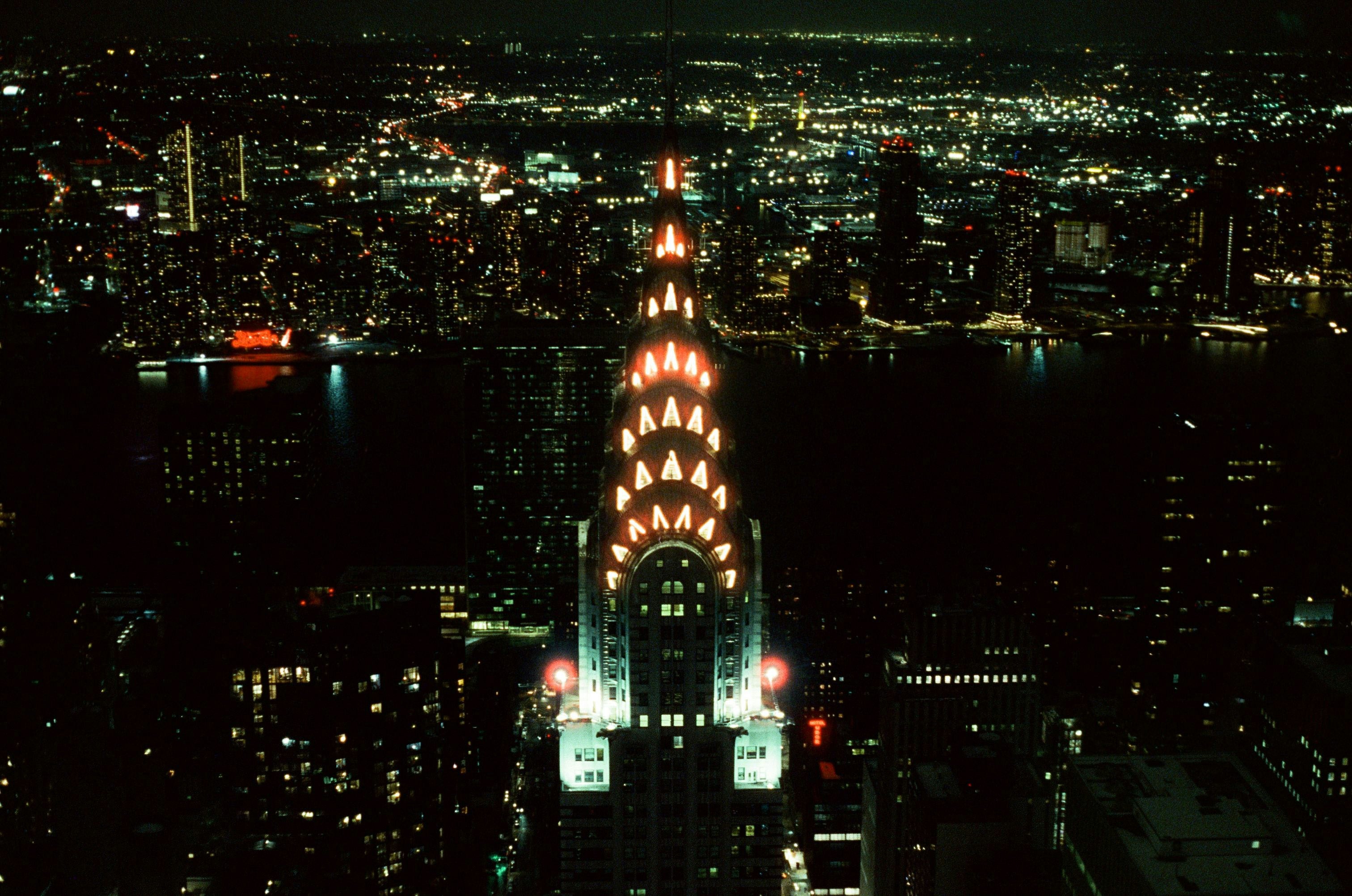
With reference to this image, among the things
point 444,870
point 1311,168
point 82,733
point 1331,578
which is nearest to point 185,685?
point 82,733

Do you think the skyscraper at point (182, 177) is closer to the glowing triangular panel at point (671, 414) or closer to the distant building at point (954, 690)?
the glowing triangular panel at point (671, 414)

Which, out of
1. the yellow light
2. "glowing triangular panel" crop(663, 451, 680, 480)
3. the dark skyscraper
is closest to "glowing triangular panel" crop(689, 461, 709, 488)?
"glowing triangular panel" crop(663, 451, 680, 480)

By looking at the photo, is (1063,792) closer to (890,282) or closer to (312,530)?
(312,530)

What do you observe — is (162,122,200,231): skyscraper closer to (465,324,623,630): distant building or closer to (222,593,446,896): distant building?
(465,324,623,630): distant building

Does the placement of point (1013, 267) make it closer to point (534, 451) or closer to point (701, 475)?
point (534, 451)

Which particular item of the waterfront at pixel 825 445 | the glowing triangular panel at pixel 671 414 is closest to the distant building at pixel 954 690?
the glowing triangular panel at pixel 671 414

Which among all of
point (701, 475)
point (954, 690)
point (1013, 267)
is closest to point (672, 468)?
point (701, 475)
